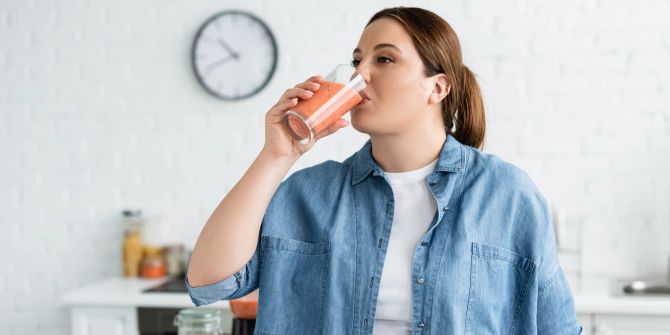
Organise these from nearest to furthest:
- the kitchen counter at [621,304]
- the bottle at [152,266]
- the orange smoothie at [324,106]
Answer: the orange smoothie at [324,106] < the kitchen counter at [621,304] < the bottle at [152,266]

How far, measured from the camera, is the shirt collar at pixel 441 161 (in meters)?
1.46

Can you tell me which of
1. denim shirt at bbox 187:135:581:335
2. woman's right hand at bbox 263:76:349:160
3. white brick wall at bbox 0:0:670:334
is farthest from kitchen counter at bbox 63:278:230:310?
woman's right hand at bbox 263:76:349:160

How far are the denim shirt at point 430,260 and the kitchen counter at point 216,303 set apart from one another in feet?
4.05

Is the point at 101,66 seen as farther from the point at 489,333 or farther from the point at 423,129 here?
the point at 489,333

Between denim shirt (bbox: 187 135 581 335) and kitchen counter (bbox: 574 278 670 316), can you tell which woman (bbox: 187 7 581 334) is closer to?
denim shirt (bbox: 187 135 581 335)

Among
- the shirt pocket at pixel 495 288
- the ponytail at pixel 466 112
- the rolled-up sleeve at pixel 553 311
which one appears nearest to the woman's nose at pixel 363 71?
the ponytail at pixel 466 112

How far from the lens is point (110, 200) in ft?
11.4

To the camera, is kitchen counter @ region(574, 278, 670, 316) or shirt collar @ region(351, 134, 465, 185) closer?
shirt collar @ region(351, 134, 465, 185)

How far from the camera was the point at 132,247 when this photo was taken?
10.9 ft

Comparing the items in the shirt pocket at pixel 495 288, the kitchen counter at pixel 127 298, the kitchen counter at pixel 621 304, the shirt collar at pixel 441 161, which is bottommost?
the kitchen counter at pixel 127 298

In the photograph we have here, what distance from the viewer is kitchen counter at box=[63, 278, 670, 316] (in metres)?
2.52

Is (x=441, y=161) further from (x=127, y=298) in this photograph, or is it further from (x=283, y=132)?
(x=127, y=298)

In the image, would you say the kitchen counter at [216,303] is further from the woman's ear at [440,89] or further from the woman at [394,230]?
the woman's ear at [440,89]

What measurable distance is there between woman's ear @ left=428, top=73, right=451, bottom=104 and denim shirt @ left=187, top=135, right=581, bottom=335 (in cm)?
10
